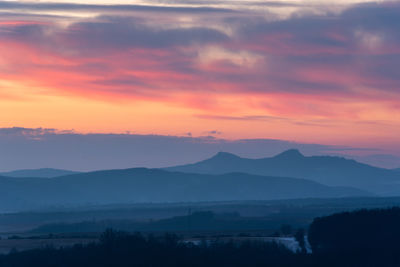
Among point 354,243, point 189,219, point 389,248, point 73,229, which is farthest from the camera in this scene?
point 189,219

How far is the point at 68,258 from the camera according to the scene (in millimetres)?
75000

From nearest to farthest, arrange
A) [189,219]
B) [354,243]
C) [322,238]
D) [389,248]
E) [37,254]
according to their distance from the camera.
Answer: [37,254] < [389,248] < [354,243] < [322,238] < [189,219]

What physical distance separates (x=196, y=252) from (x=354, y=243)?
18.2 meters

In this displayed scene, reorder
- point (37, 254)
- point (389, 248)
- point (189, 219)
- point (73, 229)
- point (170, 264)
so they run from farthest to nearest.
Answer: point (189, 219) < point (73, 229) < point (389, 248) < point (37, 254) < point (170, 264)

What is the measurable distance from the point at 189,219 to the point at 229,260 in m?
96.9

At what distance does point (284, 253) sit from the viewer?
8300 cm

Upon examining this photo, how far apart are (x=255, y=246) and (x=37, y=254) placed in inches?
818

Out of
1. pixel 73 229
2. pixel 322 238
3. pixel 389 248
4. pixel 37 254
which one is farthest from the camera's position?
pixel 73 229

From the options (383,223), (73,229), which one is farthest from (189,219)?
(383,223)

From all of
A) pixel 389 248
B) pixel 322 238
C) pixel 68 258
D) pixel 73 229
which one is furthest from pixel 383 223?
pixel 73 229

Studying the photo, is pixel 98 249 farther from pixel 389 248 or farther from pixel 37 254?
pixel 389 248

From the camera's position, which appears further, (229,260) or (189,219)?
(189,219)

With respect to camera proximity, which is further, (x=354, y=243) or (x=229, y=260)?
(x=354, y=243)

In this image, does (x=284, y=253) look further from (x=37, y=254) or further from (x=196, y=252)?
(x=37, y=254)
